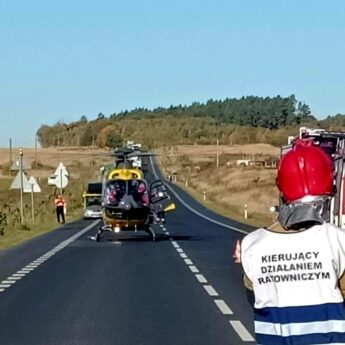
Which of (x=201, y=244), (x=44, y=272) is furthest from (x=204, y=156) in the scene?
(x=44, y=272)

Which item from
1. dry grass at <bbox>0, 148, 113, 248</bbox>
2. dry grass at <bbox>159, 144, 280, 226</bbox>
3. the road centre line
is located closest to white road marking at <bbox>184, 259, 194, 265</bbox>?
dry grass at <bbox>159, 144, 280, 226</bbox>

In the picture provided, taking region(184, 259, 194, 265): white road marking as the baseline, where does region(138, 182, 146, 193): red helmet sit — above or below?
above

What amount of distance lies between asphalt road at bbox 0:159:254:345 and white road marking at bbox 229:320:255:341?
1cm

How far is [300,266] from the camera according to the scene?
450 cm

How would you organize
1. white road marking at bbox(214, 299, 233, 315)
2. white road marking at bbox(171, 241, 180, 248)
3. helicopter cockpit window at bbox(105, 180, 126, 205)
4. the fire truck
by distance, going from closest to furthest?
white road marking at bbox(214, 299, 233, 315), the fire truck, white road marking at bbox(171, 241, 180, 248), helicopter cockpit window at bbox(105, 180, 126, 205)

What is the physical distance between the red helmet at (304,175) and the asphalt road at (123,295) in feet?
25.6

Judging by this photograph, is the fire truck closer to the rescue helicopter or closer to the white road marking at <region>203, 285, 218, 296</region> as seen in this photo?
the white road marking at <region>203, 285, 218, 296</region>

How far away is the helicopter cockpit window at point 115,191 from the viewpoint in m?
35.7

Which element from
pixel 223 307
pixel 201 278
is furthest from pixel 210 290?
pixel 223 307

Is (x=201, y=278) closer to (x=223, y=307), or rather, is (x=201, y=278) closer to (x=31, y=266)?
(x=31, y=266)

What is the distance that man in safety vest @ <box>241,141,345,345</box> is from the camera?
4.47m

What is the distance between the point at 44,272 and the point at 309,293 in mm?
18634

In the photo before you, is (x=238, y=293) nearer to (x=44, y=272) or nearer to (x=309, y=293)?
Answer: (x=44, y=272)

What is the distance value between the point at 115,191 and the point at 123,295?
59.2 feet
